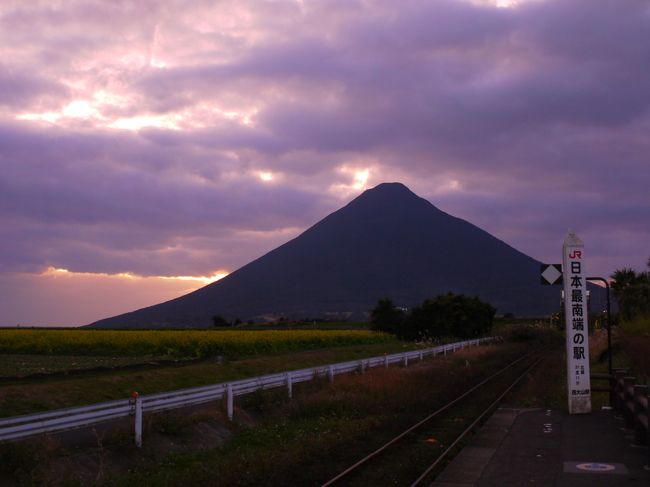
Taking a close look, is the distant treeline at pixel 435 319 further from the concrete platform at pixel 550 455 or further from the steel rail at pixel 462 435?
the concrete platform at pixel 550 455

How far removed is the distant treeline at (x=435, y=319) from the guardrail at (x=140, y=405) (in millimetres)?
49644

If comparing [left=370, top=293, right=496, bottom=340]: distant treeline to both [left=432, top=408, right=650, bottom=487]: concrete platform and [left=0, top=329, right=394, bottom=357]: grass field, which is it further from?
[left=432, top=408, right=650, bottom=487]: concrete platform

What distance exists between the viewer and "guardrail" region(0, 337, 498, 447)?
10.9 m

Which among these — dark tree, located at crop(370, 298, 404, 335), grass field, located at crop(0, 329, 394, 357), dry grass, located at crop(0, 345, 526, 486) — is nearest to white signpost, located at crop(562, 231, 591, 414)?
dry grass, located at crop(0, 345, 526, 486)

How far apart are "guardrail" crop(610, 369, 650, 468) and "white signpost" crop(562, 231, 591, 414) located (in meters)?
0.80

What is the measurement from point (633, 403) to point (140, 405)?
9.31 metres

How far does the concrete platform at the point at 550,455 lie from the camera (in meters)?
10.6

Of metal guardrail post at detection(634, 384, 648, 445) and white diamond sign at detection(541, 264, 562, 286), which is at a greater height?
white diamond sign at detection(541, 264, 562, 286)

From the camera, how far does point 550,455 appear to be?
Answer: 12.6 metres

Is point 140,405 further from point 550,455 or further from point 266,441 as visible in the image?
point 550,455

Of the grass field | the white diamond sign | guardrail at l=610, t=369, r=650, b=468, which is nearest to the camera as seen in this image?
guardrail at l=610, t=369, r=650, b=468

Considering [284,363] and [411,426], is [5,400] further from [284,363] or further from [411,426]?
[284,363]

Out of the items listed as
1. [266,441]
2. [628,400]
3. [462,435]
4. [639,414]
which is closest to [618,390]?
[628,400]

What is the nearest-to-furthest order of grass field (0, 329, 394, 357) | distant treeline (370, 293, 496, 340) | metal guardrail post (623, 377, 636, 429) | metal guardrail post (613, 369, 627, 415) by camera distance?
metal guardrail post (623, 377, 636, 429) → metal guardrail post (613, 369, 627, 415) → grass field (0, 329, 394, 357) → distant treeline (370, 293, 496, 340)
